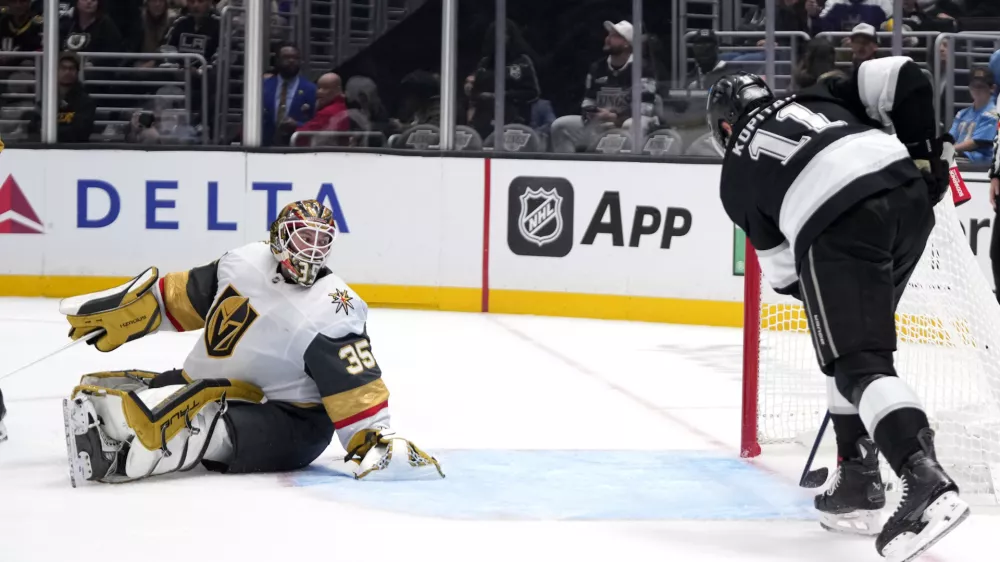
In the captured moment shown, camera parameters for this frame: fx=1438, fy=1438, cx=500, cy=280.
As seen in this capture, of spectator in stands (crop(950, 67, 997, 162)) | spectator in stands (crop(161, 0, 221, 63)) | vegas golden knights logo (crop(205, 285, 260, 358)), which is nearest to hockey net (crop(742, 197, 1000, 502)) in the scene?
vegas golden knights logo (crop(205, 285, 260, 358))

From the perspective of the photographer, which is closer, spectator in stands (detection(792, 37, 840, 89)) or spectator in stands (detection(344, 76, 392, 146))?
spectator in stands (detection(792, 37, 840, 89))

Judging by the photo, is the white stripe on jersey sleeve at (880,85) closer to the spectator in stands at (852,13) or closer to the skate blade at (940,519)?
the skate blade at (940,519)

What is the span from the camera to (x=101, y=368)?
19.1ft

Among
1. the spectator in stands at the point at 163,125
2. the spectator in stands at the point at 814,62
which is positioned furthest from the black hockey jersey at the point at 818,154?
the spectator in stands at the point at 163,125

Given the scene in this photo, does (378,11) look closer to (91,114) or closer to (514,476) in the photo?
(91,114)

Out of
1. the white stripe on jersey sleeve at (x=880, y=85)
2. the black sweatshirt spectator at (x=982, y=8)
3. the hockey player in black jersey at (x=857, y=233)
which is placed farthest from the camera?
the black sweatshirt spectator at (x=982, y=8)

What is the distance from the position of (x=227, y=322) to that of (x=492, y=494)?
32.6 inches

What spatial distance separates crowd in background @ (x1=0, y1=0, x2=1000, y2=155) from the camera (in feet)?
25.3

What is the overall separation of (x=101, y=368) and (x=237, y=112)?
293cm

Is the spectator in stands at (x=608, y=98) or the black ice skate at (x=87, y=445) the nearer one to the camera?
the black ice skate at (x=87, y=445)

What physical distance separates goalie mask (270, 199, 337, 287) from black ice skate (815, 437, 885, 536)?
4.55ft

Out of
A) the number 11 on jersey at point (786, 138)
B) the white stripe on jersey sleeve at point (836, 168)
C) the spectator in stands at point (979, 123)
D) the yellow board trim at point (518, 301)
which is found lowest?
the yellow board trim at point (518, 301)

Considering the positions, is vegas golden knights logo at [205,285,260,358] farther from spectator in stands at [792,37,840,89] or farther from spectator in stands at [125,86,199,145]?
spectator in stands at [125,86,199,145]

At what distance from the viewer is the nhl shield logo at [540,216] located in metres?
7.84
